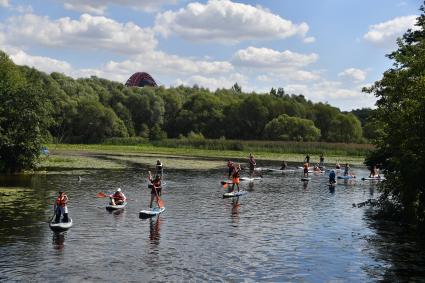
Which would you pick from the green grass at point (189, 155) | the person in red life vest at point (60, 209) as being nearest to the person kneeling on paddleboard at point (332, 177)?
the green grass at point (189, 155)

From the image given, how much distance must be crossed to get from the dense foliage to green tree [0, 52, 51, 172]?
3725 cm

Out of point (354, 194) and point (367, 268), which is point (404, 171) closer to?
point (367, 268)

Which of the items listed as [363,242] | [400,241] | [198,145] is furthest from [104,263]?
[198,145]

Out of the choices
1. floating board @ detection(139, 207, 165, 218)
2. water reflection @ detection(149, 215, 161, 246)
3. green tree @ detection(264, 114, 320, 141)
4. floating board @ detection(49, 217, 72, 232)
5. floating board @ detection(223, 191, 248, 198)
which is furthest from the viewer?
green tree @ detection(264, 114, 320, 141)

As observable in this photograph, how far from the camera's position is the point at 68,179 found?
52781 mm

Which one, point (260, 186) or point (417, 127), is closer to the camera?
point (417, 127)

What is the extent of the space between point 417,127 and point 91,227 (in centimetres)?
1821

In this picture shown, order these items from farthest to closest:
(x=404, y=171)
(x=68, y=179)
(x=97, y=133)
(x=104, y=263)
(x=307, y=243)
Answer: (x=97, y=133), (x=68, y=179), (x=404, y=171), (x=307, y=243), (x=104, y=263)

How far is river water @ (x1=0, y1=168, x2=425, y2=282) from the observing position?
21.0m

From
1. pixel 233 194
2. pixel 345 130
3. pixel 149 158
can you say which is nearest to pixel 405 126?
pixel 233 194

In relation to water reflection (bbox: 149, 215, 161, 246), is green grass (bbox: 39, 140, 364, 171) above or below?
above

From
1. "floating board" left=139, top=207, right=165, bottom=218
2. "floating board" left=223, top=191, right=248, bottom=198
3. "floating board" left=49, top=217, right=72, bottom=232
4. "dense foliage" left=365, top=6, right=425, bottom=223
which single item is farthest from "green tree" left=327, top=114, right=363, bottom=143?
"floating board" left=49, top=217, right=72, bottom=232

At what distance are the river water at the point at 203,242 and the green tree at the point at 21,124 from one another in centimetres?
1323

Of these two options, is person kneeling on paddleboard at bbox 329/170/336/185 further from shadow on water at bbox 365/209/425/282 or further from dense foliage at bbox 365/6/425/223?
shadow on water at bbox 365/209/425/282
